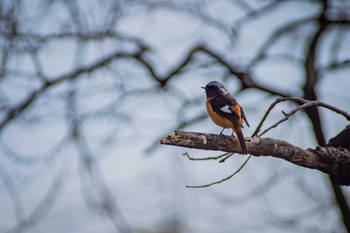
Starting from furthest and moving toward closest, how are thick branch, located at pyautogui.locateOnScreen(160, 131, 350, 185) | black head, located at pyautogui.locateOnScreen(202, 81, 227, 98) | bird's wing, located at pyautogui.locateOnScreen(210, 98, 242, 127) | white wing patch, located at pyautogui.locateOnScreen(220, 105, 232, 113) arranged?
1. black head, located at pyautogui.locateOnScreen(202, 81, 227, 98)
2. white wing patch, located at pyautogui.locateOnScreen(220, 105, 232, 113)
3. bird's wing, located at pyautogui.locateOnScreen(210, 98, 242, 127)
4. thick branch, located at pyautogui.locateOnScreen(160, 131, 350, 185)

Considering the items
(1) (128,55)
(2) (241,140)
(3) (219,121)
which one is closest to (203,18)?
(1) (128,55)

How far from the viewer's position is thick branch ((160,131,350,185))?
131 inches

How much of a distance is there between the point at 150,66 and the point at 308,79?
275 centimetres

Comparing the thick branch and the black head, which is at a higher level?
the black head

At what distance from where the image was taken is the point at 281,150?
12.0ft

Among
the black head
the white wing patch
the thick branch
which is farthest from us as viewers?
the black head

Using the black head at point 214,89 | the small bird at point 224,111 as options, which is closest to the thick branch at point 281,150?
the small bird at point 224,111

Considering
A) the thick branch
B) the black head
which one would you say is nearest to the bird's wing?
the black head

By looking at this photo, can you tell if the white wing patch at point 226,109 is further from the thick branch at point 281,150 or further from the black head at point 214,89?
the thick branch at point 281,150

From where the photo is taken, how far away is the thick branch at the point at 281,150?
10.9 ft

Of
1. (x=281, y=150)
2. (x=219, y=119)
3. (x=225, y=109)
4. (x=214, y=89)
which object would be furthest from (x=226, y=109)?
(x=281, y=150)

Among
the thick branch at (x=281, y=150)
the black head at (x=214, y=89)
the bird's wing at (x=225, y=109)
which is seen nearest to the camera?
the thick branch at (x=281, y=150)

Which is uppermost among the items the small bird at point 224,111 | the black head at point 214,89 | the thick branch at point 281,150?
the black head at point 214,89

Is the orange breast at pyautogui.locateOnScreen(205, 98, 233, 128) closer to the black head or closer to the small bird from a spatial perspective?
the small bird
